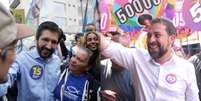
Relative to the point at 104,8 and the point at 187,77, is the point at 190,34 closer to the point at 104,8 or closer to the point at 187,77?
the point at 104,8

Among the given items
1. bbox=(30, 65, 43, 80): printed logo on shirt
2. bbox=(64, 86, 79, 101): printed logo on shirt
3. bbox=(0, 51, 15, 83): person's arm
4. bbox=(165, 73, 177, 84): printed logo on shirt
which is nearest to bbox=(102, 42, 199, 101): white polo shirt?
bbox=(165, 73, 177, 84): printed logo on shirt

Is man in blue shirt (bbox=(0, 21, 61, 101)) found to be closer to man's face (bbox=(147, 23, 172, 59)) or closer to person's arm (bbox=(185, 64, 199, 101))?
man's face (bbox=(147, 23, 172, 59))

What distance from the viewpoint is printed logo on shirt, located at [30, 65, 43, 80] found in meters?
3.10

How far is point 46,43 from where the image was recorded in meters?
3.10

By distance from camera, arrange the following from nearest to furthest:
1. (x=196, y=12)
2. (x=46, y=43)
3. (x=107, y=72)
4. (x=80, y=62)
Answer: (x=46, y=43), (x=80, y=62), (x=107, y=72), (x=196, y=12)

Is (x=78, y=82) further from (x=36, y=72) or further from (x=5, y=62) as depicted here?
(x=5, y=62)

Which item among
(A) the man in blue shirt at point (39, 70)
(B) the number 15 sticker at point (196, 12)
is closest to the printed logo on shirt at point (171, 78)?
(A) the man in blue shirt at point (39, 70)

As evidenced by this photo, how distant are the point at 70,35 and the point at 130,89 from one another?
9.25 ft

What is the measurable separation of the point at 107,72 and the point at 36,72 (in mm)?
556

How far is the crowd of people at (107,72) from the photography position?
296 centimetres

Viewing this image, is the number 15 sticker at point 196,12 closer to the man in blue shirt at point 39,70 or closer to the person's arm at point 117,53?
the person's arm at point 117,53

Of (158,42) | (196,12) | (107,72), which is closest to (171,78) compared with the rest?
(158,42)

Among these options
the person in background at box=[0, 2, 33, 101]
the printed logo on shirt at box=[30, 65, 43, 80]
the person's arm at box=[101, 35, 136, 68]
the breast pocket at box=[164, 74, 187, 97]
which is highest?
the person in background at box=[0, 2, 33, 101]

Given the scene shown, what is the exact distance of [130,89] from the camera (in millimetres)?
3291
